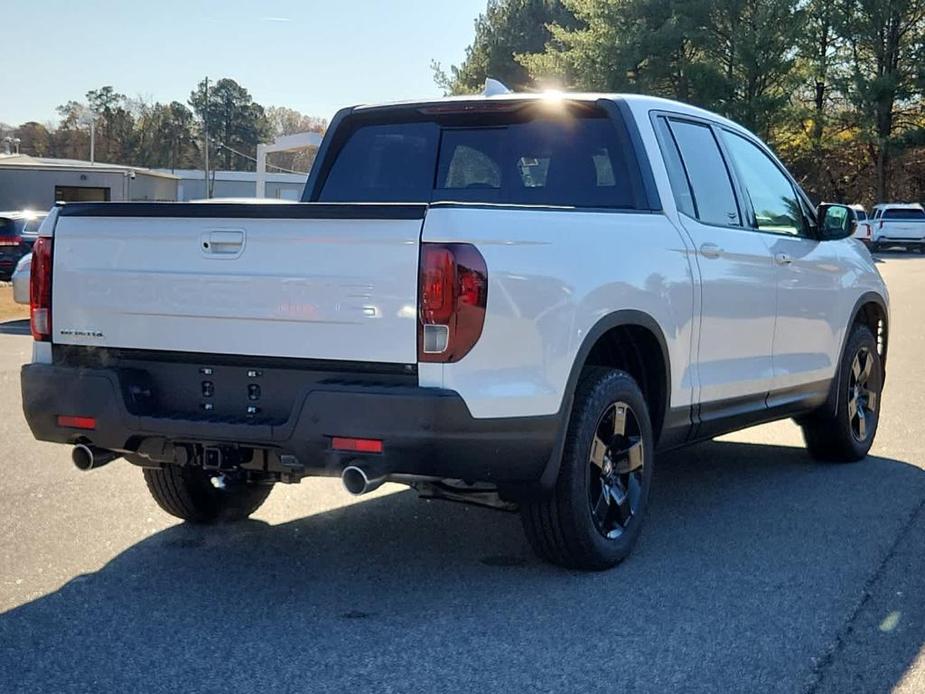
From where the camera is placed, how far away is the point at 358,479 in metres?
4.27

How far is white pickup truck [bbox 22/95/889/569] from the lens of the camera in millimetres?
4250

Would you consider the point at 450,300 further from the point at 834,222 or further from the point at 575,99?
the point at 834,222

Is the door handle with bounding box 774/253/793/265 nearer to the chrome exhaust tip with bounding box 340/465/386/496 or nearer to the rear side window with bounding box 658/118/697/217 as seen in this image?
the rear side window with bounding box 658/118/697/217

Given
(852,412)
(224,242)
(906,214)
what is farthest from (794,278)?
(906,214)

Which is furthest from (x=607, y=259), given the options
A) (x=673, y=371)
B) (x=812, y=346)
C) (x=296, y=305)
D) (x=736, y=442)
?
(x=736, y=442)

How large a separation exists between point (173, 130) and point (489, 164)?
11520 centimetres

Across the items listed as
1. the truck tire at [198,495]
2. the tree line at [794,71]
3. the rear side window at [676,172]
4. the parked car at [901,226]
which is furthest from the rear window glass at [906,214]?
the truck tire at [198,495]

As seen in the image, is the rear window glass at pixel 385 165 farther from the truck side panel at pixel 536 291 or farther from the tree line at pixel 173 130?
the tree line at pixel 173 130

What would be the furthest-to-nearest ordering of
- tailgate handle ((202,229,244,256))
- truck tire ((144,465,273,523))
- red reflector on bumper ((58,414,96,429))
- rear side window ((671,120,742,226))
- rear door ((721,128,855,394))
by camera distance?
1. rear door ((721,128,855,394))
2. rear side window ((671,120,742,226))
3. truck tire ((144,465,273,523))
4. red reflector on bumper ((58,414,96,429))
5. tailgate handle ((202,229,244,256))

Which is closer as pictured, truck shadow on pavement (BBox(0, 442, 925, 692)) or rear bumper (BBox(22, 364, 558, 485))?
truck shadow on pavement (BBox(0, 442, 925, 692))

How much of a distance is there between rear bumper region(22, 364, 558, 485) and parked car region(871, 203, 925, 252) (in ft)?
131

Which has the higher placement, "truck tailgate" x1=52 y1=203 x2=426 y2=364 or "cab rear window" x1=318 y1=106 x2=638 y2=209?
"cab rear window" x1=318 y1=106 x2=638 y2=209

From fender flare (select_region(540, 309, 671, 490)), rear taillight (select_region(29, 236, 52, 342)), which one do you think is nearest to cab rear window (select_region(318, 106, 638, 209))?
fender flare (select_region(540, 309, 671, 490))

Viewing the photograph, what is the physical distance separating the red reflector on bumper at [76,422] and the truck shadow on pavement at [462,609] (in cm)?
63
